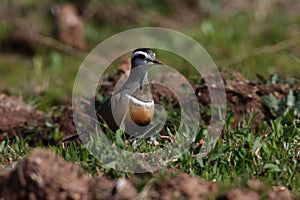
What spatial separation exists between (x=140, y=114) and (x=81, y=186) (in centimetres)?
212

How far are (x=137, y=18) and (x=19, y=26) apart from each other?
7.28 ft

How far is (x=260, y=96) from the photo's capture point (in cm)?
769

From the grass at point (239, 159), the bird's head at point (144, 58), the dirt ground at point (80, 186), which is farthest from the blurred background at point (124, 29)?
the dirt ground at point (80, 186)

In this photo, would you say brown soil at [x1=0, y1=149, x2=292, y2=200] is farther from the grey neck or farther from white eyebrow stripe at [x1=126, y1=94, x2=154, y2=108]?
the grey neck

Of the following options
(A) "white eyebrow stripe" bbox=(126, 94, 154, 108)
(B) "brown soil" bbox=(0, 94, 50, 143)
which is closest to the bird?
(A) "white eyebrow stripe" bbox=(126, 94, 154, 108)

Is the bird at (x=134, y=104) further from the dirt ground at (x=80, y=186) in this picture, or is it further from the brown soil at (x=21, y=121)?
the dirt ground at (x=80, y=186)

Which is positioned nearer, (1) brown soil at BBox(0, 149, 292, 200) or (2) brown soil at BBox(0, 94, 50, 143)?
(1) brown soil at BBox(0, 149, 292, 200)

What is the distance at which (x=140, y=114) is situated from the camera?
21.6 ft

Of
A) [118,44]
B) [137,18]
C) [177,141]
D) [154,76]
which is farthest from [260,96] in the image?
[137,18]

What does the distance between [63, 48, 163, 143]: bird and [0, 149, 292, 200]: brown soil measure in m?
1.67

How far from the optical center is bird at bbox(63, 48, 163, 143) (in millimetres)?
6551

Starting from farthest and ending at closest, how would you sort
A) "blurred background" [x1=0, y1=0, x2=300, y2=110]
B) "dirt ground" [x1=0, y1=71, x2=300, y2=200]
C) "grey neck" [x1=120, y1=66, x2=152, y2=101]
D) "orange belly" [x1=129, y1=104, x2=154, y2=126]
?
"blurred background" [x1=0, y1=0, x2=300, y2=110], "grey neck" [x1=120, y1=66, x2=152, y2=101], "orange belly" [x1=129, y1=104, x2=154, y2=126], "dirt ground" [x1=0, y1=71, x2=300, y2=200]

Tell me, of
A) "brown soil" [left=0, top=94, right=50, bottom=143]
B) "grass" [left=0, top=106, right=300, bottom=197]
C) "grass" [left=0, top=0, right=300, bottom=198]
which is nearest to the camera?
"grass" [left=0, top=106, right=300, bottom=197]

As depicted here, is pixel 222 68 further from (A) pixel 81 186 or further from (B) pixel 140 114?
(A) pixel 81 186
